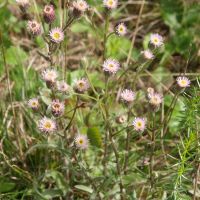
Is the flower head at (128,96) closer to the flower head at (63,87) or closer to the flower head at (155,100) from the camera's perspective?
the flower head at (155,100)

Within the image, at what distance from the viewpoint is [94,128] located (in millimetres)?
2385

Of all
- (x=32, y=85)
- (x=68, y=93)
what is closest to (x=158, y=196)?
(x=68, y=93)

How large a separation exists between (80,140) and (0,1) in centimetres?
152

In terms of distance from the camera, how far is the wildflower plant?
1.93m

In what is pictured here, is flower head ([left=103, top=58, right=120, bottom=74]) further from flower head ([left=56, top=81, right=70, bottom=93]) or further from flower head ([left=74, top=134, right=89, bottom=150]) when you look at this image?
flower head ([left=74, top=134, right=89, bottom=150])

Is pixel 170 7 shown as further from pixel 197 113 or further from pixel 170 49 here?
pixel 197 113

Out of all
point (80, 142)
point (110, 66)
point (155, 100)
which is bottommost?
point (80, 142)

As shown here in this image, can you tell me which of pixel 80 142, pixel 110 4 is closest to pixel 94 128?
pixel 80 142

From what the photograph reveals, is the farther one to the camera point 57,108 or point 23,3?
point 23,3

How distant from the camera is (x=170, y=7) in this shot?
10.8 ft

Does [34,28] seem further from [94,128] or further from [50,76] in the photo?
[94,128]

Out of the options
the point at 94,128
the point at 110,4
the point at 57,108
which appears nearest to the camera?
the point at 57,108

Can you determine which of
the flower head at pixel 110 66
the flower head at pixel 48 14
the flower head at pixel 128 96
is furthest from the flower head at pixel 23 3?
the flower head at pixel 128 96

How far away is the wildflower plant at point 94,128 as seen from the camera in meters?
1.93
